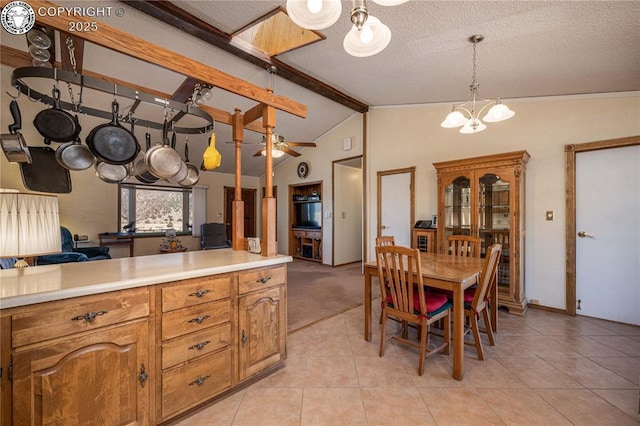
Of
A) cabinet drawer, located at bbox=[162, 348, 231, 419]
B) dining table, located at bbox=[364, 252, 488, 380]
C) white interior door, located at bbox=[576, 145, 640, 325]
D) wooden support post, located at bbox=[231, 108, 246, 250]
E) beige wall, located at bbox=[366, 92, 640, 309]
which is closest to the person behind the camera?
cabinet drawer, located at bbox=[162, 348, 231, 419]

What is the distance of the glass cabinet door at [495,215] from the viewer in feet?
10.6

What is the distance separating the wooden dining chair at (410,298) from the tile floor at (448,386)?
23 centimetres

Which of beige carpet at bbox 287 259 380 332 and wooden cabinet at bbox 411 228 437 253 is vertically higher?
wooden cabinet at bbox 411 228 437 253

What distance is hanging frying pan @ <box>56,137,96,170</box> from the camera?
1.69 m

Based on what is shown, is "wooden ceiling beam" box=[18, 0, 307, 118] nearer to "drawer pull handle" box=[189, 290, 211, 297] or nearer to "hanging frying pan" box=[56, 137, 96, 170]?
"hanging frying pan" box=[56, 137, 96, 170]

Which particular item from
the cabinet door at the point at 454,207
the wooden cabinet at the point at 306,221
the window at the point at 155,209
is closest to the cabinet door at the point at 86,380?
the cabinet door at the point at 454,207

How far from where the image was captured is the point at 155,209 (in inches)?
236

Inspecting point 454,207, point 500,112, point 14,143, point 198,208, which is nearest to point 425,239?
point 454,207

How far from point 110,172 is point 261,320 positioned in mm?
1625

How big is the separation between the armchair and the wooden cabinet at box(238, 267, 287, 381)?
2924mm

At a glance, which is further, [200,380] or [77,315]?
[200,380]

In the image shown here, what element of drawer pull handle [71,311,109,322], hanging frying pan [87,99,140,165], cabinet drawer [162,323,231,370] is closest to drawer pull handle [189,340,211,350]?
cabinet drawer [162,323,231,370]

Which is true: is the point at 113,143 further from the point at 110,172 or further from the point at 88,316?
the point at 88,316

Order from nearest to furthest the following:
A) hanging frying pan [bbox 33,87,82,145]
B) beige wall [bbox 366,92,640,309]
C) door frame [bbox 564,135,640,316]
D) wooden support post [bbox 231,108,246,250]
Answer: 1. hanging frying pan [bbox 33,87,82,145]
2. wooden support post [bbox 231,108,246,250]
3. beige wall [bbox 366,92,640,309]
4. door frame [bbox 564,135,640,316]
